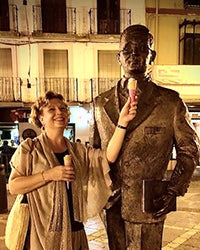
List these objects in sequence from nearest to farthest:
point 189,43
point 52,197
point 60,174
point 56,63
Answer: point 60,174, point 52,197, point 189,43, point 56,63

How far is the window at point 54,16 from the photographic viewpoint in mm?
16047

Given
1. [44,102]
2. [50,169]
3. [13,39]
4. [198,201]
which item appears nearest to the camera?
[50,169]

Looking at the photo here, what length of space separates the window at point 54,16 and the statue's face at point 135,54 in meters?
14.8

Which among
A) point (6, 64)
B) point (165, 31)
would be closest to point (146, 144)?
point (165, 31)

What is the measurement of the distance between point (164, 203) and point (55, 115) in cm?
88

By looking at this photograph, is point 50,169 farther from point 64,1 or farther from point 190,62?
point 64,1

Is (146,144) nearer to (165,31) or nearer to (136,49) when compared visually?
(136,49)

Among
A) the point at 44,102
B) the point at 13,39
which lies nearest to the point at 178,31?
the point at 13,39

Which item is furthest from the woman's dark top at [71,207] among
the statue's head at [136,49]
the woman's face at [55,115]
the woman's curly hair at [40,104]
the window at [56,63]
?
the window at [56,63]

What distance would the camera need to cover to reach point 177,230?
600cm

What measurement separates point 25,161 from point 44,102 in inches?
16.3

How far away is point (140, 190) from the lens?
6.51 ft

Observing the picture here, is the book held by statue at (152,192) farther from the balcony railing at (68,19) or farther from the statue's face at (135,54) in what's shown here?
the balcony railing at (68,19)

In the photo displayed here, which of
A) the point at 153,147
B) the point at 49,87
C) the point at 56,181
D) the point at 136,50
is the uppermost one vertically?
the point at 136,50
